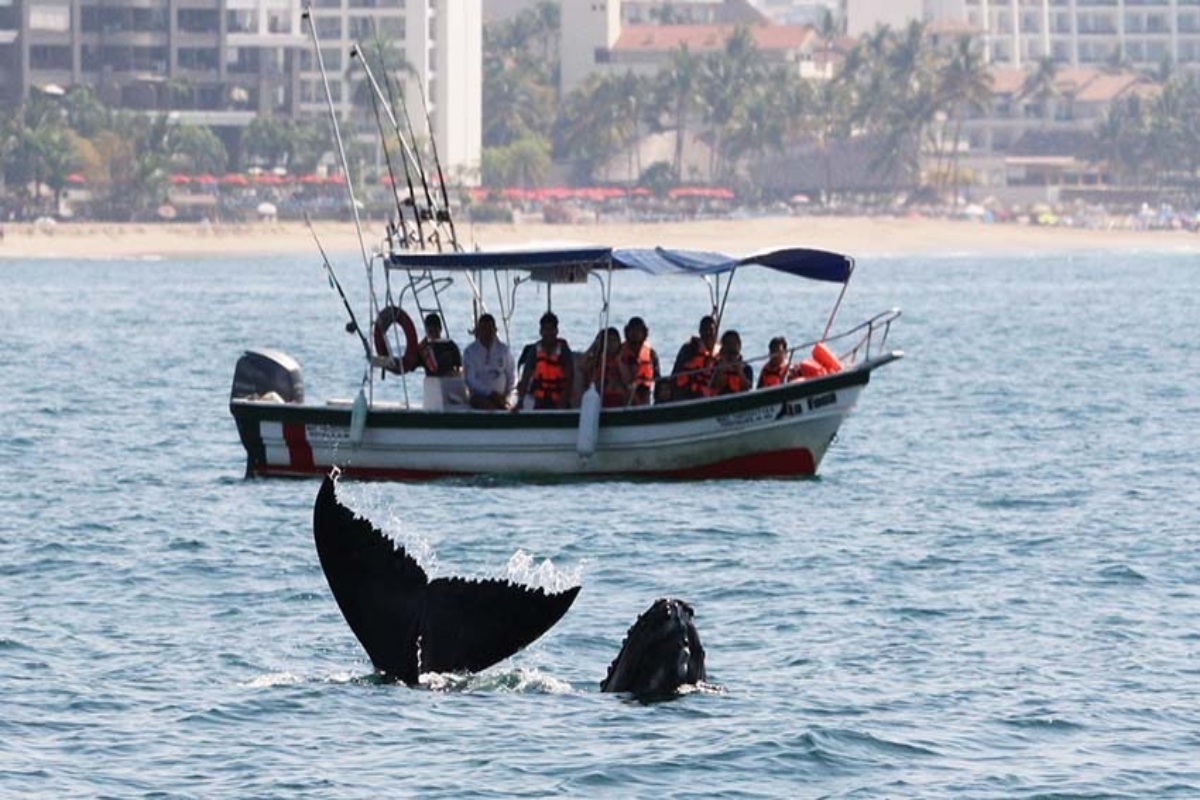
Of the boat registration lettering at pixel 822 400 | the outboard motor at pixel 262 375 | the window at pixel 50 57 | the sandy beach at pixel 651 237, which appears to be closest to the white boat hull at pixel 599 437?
the boat registration lettering at pixel 822 400

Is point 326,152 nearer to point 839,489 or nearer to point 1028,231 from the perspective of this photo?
point 1028,231

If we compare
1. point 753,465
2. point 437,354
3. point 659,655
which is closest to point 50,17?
point 437,354

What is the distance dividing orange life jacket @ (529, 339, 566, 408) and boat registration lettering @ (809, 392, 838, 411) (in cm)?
280

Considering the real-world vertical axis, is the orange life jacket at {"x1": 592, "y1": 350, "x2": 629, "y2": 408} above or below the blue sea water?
above

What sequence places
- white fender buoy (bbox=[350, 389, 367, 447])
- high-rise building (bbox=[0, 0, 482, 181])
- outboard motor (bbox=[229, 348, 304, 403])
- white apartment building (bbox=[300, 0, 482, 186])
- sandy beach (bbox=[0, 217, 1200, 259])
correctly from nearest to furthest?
white fender buoy (bbox=[350, 389, 367, 447]) < outboard motor (bbox=[229, 348, 304, 403]) < sandy beach (bbox=[0, 217, 1200, 259]) < high-rise building (bbox=[0, 0, 482, 181]) < white apartment building (bbox=[300, 0, 482, 186])

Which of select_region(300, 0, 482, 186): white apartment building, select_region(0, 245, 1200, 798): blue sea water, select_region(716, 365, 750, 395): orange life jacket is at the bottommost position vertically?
select_region(0, 245, 1200, 798): blue sea water

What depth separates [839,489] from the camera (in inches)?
1308

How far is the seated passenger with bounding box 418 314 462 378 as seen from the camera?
1262 inches

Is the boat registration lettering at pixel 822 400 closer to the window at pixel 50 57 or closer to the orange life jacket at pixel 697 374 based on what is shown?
the orange life jacket at pixel 697 374

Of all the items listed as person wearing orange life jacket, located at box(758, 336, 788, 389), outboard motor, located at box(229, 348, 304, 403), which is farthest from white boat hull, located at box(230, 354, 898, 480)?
outboard motor, located at box(229, 348, 304, 403)

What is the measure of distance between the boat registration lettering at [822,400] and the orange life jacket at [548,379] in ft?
9.19

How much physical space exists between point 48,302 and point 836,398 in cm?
7140

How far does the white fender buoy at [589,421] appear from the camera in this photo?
31141 mm

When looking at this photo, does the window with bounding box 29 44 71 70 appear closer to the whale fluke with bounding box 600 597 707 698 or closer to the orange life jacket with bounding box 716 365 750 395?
the orange life jacket with bounding box 716 365 750 395
